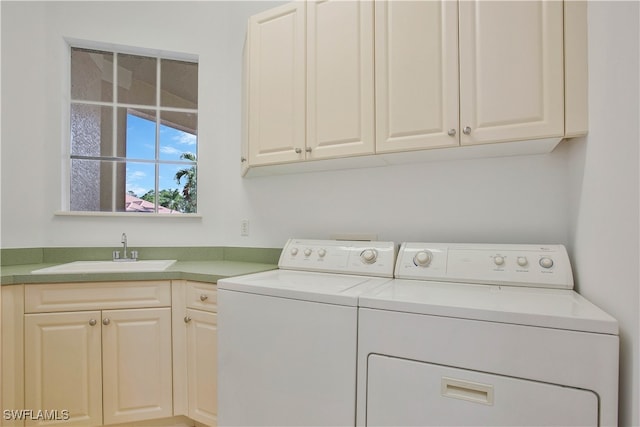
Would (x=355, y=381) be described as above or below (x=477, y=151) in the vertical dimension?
below

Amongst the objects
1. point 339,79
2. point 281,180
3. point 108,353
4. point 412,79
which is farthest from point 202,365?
point 412,79

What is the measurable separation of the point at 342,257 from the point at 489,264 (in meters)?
0.68

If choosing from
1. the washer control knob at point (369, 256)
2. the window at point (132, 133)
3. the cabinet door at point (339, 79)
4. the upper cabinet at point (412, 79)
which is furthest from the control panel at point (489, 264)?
the window at point (132, 133)

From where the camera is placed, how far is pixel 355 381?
105 centimetres

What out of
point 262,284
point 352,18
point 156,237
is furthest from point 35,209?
point 352,18

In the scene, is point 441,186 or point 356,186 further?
point 356,186

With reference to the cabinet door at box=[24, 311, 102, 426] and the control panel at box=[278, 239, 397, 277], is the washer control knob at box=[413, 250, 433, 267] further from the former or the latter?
the cabinet door at box=[24, 311, 102, 426]

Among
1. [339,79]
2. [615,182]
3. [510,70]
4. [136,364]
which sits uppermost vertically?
[339,79]

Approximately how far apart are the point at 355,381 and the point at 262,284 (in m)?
0.51

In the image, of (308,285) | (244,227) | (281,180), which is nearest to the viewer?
(308,285)

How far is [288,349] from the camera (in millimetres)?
1165

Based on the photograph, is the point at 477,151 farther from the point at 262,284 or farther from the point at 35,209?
the point at 35,209

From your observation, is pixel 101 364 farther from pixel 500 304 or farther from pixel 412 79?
pixel 412 79

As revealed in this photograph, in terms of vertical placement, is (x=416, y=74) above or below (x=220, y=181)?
above
